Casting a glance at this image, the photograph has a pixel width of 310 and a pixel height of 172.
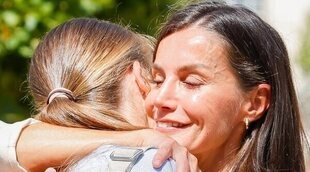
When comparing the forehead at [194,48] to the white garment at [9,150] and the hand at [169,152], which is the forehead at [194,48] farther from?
the white garment at [9,150]

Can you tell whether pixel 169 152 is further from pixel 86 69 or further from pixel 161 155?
pixel 86 69

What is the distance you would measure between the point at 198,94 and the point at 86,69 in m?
0.34

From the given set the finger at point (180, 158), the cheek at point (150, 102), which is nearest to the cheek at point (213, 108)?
the cheek at point (150, 102)

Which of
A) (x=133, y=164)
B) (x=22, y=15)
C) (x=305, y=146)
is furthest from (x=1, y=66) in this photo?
(x=133, y=164)

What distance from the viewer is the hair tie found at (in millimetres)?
3061

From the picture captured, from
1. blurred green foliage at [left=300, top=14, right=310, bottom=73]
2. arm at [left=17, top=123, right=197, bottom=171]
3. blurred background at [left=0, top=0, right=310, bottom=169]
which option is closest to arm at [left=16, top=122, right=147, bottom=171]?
arm at [left=17, top=123, right=197, bottom=171]

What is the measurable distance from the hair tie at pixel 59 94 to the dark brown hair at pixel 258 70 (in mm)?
323

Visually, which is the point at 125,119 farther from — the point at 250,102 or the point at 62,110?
the point at 250,102

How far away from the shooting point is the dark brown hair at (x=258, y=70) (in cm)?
312

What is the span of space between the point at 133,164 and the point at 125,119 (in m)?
0.48

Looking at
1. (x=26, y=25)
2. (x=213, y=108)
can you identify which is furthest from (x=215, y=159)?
(x=26, y=25)

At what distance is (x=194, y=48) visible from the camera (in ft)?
9.90

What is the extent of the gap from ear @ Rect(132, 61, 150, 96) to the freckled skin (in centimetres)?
6

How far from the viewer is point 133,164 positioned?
2566 mm
